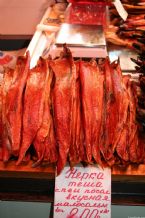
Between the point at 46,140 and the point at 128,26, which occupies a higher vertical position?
the point at 46,140

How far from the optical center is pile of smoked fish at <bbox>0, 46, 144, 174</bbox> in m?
0.77

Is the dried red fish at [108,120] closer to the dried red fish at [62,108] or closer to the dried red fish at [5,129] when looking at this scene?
the dried red fish at [62,108]

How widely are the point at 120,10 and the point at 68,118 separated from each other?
4.66ft

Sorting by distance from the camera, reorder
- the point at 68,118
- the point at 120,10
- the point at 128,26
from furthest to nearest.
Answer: the point at 120,10, the point at 128,26, the point at 68,118

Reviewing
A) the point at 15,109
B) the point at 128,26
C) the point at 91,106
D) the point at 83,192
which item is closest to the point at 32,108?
the point at 15,109

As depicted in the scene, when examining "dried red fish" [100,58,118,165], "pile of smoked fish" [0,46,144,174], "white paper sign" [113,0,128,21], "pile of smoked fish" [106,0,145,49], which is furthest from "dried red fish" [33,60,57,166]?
"white paper sign" [113,0,128,21]

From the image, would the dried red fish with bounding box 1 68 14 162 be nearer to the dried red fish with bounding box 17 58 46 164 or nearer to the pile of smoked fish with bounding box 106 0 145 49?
the dried red fish with bounding box 17 58 46 164

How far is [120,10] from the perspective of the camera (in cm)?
197

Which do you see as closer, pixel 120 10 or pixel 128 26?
pixel 128 26

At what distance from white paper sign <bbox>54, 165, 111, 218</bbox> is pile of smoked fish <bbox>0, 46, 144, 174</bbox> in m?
0.04

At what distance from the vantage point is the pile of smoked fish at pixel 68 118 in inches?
30.5

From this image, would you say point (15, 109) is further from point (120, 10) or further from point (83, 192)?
point (120, 10)

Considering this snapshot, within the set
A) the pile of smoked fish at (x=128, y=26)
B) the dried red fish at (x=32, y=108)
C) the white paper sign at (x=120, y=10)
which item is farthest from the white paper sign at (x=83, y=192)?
the white paper sign at (x=120, y=10)

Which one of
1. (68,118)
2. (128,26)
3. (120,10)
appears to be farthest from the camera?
(120,10)
